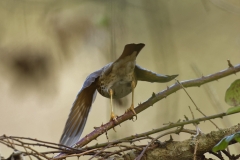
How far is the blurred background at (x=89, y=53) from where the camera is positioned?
1.61 meters

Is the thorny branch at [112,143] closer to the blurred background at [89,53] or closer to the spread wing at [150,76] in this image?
the spread wing at [150,76]

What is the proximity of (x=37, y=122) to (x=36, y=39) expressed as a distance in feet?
1.47

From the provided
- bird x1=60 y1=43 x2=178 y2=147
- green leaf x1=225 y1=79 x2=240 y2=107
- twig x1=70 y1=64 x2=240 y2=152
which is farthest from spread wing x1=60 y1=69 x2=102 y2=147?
green leaf x1=225 y1=79 x2=240 y2=107

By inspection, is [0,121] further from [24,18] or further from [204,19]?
[204,19]

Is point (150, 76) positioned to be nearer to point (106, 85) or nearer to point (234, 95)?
point (106, 85)

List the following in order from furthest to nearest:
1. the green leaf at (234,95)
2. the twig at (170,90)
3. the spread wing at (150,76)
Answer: the spread wing at (150,76) < the twig at (170,90) < the green leaf at (234,95)

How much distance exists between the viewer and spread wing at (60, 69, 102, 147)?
104cm

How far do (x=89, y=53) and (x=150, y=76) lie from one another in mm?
892

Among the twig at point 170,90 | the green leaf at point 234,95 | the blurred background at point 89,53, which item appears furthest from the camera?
the blurred background at point 89,53

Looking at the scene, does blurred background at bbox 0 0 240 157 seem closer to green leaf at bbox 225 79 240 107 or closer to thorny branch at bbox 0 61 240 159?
thorny branch at bbox 0 61 240 159

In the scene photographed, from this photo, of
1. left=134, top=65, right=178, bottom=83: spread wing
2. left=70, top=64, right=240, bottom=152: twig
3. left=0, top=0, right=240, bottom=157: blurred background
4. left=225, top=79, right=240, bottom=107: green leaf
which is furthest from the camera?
left=0, top=0, right=240, bottom=157: blurred background

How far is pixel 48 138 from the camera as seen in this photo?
5.95 feet

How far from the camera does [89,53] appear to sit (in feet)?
6.14

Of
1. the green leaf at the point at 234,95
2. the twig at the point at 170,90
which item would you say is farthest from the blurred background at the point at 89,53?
the green leaf at the point at 234,95
